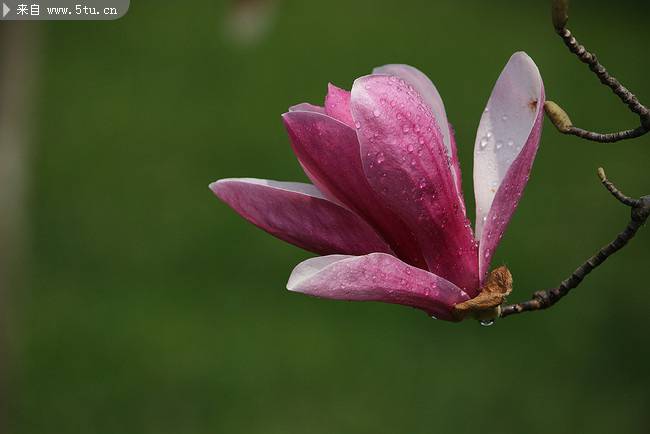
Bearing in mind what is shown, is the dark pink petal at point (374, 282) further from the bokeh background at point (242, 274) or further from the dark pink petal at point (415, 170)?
the bokeh background at point (242, 274)

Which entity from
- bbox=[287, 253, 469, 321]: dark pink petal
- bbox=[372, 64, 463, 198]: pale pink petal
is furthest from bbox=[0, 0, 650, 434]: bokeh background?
bbox=[287, 253, 469, 321]: dark pink petal

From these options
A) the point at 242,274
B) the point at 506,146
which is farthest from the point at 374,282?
the point at 242,274

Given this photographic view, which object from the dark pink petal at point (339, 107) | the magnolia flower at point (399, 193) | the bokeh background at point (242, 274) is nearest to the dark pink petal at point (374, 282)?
the magnolia flower at point (399, 193)

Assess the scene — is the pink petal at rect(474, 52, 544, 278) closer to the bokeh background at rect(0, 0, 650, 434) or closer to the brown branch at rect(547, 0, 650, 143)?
the brown branch at rect(547, 0, 650, 143)

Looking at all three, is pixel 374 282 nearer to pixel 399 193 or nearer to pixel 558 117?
pixel 399 193

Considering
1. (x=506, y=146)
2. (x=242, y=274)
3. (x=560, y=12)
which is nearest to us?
(x=560, y=12)

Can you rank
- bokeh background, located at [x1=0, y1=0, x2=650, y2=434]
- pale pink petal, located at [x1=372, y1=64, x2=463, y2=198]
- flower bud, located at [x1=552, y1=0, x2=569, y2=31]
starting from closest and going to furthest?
1. flower bud, located at [x1=552, y1=0, x2=569, y2=31]
2. pale pink petal, located at [x1=372, y1=64, x2=463, y2=198]
3. bokeh background, located at [x1=0, y1=0, x2=650, y2=434]
